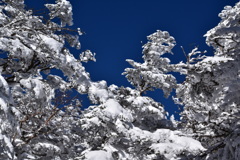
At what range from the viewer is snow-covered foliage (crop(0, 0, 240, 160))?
4426 millimetres

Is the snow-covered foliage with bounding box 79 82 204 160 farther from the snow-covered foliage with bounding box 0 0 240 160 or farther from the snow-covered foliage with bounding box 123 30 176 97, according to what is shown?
the snow-covered foliage with bounding box 123 30 176 97

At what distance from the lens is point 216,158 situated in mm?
4602

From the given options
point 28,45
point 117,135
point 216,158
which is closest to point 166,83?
point 117,135

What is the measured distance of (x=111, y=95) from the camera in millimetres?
6852

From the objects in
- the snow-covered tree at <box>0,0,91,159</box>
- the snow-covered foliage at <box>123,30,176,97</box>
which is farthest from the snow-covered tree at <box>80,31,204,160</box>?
the snow-covered tree at <box>0,0,91,159</box>

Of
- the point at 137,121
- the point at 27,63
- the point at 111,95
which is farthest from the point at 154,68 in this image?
the point at 27,63

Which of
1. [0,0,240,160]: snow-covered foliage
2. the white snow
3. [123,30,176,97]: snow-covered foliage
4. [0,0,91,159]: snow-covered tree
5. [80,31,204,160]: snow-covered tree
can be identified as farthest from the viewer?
[123,30,176,97]: snow-covered foliage

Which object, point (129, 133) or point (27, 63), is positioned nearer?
point (27, 63)

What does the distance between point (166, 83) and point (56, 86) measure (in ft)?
20.5

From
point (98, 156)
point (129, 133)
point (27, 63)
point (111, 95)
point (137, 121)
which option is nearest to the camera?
point (27, 63)

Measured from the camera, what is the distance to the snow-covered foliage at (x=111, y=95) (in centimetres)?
443

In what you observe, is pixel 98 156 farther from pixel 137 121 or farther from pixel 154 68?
pixel 154 68

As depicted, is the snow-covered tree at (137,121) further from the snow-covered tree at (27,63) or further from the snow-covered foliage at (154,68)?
the snow-covered tree at (27,63)

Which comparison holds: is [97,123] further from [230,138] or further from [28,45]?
[230,138]
